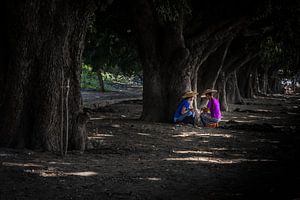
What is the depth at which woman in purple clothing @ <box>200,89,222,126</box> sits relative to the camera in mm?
16578

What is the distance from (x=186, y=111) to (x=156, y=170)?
8.02 m

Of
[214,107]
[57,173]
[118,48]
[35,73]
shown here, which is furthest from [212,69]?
[57,173]

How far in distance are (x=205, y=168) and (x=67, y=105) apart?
2.90 m

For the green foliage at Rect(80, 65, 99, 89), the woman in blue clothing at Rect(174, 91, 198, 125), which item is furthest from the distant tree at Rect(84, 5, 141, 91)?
the green foliage at Rect(80, 65, 99, 89)

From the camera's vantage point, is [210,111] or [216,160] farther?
[210,111]

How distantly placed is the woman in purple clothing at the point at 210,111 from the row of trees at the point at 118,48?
38.9 inches

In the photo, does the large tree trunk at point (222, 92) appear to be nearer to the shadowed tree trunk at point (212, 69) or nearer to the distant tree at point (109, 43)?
the shadowed tree trunk at point (212, 69)

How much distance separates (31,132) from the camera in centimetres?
946

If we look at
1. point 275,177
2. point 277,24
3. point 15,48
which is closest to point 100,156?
point 15,48

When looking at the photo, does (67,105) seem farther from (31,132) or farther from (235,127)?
(235,127)

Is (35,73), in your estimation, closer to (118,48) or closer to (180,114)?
(180,114)

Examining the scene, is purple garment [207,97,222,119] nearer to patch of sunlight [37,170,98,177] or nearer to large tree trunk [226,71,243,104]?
patch of sunlight [37,170,98,177]

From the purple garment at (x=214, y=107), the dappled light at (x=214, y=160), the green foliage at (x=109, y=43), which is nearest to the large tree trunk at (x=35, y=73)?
the dappled light at (x=214, y=160)

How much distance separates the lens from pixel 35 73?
940cm
